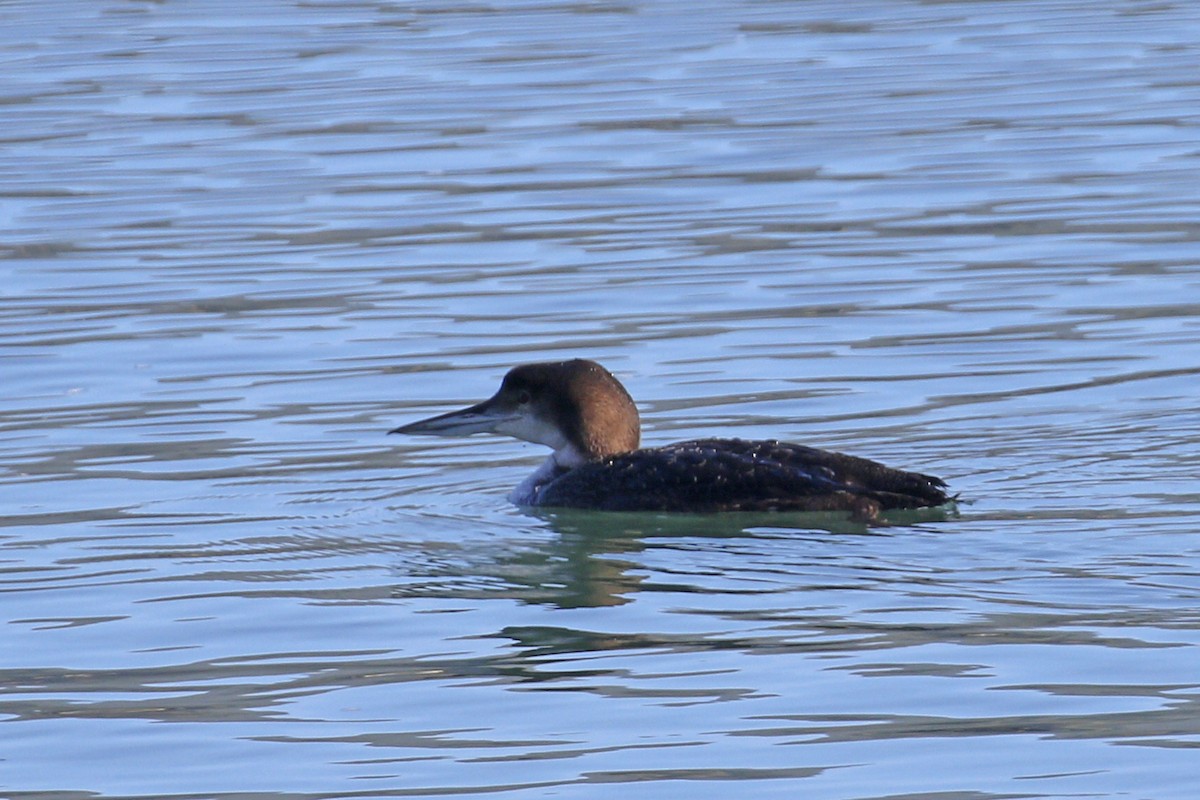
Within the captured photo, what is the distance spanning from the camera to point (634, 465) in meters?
9.17

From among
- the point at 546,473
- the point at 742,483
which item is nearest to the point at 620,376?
the point at 546,473

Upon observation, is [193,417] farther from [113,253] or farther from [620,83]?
[620,83]

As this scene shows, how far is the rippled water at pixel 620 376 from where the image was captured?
6.42 m

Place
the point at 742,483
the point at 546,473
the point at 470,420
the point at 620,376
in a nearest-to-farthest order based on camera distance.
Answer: the point at 742,483 → the point at 546,473 → the point at 470,420 → the point at 620,376

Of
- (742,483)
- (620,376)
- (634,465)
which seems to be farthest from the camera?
(620,376)

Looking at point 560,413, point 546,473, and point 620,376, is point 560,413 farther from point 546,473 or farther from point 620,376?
point 620,376

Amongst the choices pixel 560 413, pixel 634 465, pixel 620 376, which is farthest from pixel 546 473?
pixel 620 376

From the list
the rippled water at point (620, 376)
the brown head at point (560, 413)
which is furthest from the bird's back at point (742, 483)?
the brown head at point (560, 413)

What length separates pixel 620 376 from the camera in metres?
11.2

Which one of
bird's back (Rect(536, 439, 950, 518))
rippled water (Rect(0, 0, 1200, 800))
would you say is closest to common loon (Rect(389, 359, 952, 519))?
bird's back (Rect(536, 439, 950, 518))

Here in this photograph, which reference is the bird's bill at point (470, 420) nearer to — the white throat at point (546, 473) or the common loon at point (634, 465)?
the common loon at point (634, 465)

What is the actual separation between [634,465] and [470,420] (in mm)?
851

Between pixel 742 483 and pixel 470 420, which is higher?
pixel 470 420

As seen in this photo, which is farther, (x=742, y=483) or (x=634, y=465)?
(x=634, y=465)
